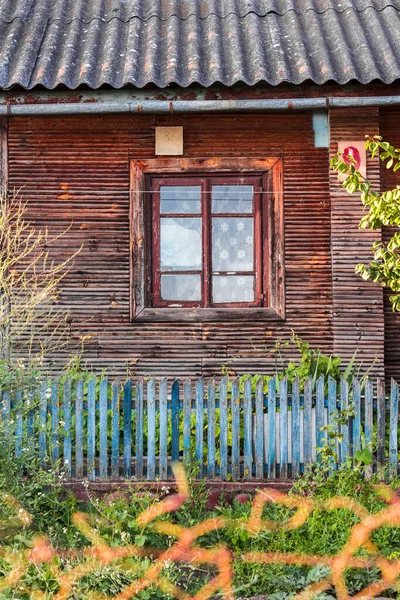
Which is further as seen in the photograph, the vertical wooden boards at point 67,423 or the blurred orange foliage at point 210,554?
the vertical wooden boards at point 67,423

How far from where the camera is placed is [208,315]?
26.8 feet

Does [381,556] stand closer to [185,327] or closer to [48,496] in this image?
[48,496]

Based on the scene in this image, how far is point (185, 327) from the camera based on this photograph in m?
8.18

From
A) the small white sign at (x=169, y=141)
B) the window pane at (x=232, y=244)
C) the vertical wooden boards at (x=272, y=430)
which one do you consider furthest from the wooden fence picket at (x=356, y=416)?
the small white sign at (x=169, y=141)

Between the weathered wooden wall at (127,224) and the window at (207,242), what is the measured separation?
0.31m

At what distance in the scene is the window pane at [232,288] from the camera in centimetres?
829

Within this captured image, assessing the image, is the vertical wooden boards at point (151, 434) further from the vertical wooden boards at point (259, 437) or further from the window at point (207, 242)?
the window at point (207, 242)

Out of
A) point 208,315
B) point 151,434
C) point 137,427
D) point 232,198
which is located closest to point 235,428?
point 151,434

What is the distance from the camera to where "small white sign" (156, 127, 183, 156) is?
8.15 m

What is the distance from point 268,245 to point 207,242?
2.12ft

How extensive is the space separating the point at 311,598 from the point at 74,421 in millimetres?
2567

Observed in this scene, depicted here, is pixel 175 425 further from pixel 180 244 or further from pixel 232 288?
pixel 180 244

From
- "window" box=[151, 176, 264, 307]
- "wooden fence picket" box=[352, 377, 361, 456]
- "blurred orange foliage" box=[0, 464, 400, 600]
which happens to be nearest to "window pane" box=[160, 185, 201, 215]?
"window" box=[151, 176, 264, 307]

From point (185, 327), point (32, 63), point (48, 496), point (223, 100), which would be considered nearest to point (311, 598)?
point (48, 496)
